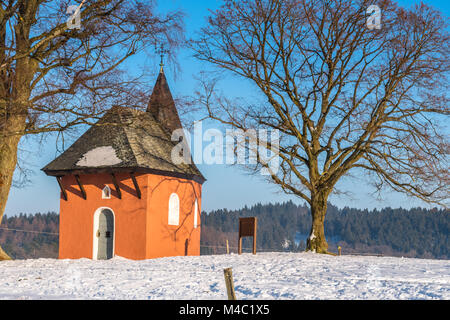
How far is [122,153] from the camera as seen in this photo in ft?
79.2

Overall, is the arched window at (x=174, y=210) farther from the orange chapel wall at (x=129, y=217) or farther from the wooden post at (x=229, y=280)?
the wooden post at (x=229, y=280)

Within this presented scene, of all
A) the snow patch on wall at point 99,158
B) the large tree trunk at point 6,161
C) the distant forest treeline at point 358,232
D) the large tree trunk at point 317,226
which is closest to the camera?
the large tree trunk at point 6,161

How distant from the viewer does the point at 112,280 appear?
13008 millimetres

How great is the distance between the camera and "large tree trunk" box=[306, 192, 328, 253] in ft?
74.0

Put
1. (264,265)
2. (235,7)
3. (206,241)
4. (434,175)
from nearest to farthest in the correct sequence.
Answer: (264,265)
(434,175)
(235,7)
(206,241)

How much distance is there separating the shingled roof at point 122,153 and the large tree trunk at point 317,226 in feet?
21.0

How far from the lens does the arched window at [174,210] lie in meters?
24.9

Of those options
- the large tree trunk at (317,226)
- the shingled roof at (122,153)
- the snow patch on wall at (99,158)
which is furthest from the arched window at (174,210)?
the large tree trunk at (317,226)

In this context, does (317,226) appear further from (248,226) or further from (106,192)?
(106,192)

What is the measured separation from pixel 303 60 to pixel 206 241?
86120 mm

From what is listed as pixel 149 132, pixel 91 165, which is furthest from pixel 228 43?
pixel 91 165

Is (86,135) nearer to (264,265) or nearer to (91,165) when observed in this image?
(91,165)

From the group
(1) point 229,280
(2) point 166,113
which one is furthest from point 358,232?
(1) point 229,280

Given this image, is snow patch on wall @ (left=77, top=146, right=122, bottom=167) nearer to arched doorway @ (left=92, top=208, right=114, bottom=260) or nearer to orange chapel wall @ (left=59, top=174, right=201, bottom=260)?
orange chapel wall @ (left=59, top=174, right=201, bottom=260)
